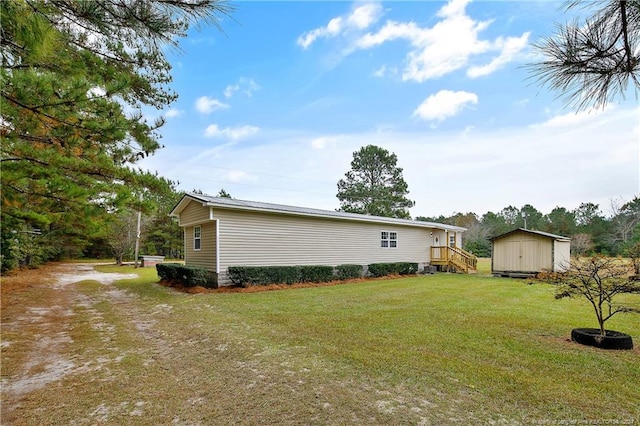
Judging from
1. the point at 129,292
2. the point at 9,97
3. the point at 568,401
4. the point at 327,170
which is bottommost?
the point at 129,292

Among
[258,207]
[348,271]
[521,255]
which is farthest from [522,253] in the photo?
[258,207]

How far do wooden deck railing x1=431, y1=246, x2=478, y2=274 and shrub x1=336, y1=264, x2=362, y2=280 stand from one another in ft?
21.6

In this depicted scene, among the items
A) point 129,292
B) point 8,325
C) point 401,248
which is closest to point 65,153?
point 8,325

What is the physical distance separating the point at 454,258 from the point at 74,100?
59.8ft

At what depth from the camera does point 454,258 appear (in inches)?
719

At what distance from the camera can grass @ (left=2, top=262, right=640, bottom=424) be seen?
2627mm

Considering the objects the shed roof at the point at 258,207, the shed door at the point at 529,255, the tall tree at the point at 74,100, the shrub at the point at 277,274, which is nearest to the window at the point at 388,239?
the shed roof at the point at 258,207

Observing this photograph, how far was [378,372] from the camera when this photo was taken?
344 cm

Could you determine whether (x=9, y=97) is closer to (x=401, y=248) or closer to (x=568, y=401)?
(x=568, y=401)

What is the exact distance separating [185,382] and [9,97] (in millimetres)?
4428

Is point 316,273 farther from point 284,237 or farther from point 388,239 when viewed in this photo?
point 388,239

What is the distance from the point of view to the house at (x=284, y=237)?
10922mm

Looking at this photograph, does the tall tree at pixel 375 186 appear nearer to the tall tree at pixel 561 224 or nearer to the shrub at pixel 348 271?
the shrub at pixel 348 271

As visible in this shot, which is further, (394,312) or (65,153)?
(394,312)
